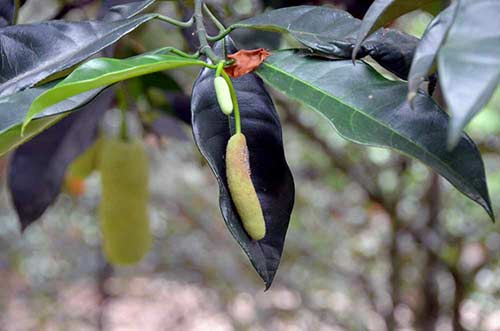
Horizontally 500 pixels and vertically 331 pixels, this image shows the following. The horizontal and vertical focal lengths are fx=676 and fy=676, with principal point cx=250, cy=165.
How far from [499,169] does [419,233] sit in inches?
17.4

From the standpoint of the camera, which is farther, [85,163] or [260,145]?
[85,163]

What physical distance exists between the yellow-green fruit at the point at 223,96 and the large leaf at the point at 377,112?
5 centimetres

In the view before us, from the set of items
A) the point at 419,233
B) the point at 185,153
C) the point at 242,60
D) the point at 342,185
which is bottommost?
the point at 185,153

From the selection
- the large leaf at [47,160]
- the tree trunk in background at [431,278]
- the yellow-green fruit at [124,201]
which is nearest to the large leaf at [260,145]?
the large leaf at [47,160]

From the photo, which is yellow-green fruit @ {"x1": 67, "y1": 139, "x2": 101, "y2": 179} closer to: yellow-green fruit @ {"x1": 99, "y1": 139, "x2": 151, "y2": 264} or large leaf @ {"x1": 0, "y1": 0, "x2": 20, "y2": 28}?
yellow-green fruit @ {"x1": 99, "y1": 139, "x2": 151, "y2": 264}

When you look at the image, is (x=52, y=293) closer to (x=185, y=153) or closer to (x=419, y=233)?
(x=185, y=153)

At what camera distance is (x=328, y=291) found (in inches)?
65.2

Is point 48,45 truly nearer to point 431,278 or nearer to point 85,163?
point 85,163

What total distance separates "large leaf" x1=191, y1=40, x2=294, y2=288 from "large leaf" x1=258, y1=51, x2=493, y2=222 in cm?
2

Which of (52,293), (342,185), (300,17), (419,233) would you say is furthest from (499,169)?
(52,293)

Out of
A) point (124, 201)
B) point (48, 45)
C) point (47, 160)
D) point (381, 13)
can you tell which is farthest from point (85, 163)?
point (381, 13)

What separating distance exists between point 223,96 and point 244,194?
0.18ft

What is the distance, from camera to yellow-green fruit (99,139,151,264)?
2.94 feet

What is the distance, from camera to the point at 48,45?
0.42 m
